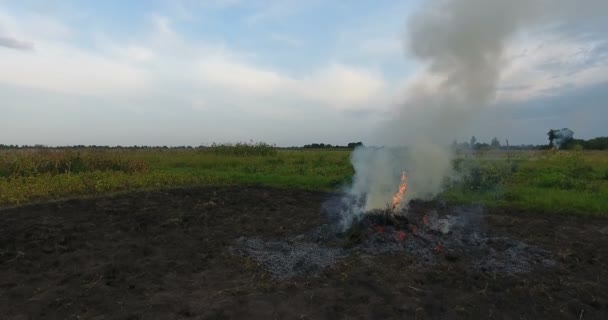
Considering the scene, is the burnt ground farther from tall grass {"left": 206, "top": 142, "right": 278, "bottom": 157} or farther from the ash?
tall grass {"left": 206, "top": 142, "right": 278, "bottom": 157}

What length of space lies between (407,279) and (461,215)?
4.88 meters

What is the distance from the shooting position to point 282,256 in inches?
263

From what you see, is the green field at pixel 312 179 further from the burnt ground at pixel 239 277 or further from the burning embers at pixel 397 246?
the burning embers at pixel 397 246

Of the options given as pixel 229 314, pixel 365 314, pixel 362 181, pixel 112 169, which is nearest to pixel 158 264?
pixel 229 314

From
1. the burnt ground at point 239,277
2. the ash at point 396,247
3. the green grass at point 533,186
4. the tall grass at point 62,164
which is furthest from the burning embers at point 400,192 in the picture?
the tall grass at point 62,164

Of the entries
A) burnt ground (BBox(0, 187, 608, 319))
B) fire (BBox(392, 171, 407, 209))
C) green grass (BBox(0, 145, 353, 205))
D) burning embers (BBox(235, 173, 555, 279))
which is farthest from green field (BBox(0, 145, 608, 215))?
fire (BBox(392, 171, 407, 209))

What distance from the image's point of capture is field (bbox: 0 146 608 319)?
Result: 16.5 ft

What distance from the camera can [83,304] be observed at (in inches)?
198

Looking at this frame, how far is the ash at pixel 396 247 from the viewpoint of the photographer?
6.43m

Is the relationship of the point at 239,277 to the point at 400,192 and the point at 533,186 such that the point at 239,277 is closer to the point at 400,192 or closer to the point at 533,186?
the point at 400,192

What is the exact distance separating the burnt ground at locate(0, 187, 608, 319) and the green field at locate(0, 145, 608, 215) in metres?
2.30

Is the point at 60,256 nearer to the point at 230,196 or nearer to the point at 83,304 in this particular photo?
the point at 83,304

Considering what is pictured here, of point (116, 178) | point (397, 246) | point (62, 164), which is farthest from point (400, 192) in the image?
point (62, 164)

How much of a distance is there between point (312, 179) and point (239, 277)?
9716 mm
